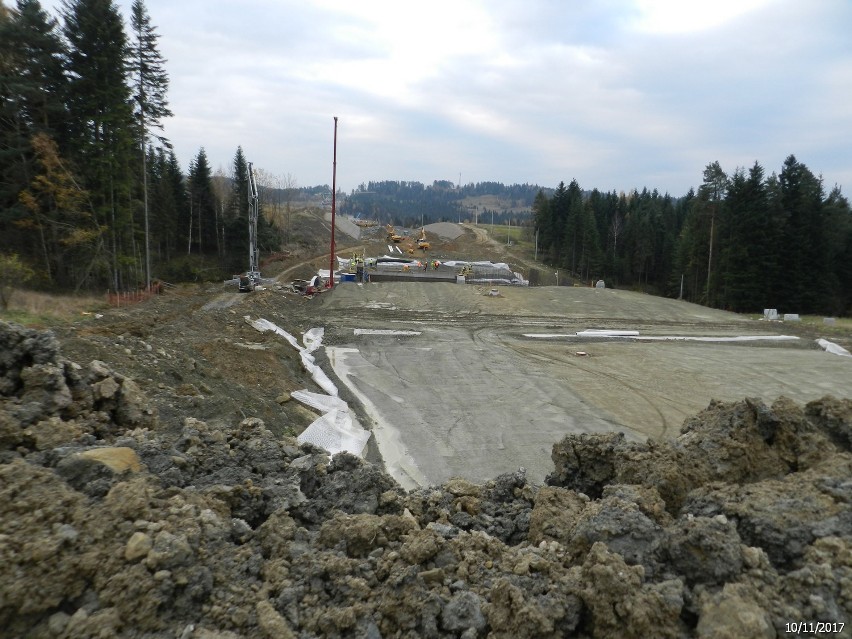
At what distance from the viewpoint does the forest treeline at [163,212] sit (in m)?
22.2

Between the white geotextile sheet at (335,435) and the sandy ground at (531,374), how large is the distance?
49 centimetres

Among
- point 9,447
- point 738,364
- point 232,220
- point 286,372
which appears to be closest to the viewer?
point 9,447

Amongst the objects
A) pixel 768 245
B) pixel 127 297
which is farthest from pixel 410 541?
pixel 768 245

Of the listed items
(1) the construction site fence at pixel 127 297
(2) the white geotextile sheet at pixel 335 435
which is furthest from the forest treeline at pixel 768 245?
(1) the construction site fence at pixel 127 297

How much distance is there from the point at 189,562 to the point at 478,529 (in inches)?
81.4

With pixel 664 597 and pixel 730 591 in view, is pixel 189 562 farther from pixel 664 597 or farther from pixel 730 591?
pixel 730 591

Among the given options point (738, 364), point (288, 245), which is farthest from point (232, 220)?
point (738, 364)

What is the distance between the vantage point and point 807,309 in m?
39.0

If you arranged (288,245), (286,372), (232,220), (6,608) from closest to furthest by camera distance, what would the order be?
(6,608), (286,372), (232,220), (288,245)

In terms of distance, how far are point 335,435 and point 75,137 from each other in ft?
76.4
